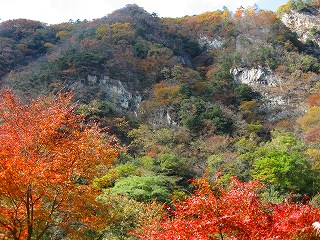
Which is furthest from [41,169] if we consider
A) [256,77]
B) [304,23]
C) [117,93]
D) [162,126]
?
[304,23]

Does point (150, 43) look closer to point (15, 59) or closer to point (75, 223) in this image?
point (15, 59)

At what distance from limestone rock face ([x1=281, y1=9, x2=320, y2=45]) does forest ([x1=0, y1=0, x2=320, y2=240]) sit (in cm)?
19

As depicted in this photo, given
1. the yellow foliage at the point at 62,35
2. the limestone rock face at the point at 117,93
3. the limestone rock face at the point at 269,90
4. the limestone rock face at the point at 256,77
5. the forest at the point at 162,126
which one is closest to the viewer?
the forest at the point at 162,126

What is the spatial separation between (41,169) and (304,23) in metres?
53.9

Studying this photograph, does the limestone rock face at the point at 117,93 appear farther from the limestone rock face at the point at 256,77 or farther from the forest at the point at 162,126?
the limestone rock face at the point at 256,77

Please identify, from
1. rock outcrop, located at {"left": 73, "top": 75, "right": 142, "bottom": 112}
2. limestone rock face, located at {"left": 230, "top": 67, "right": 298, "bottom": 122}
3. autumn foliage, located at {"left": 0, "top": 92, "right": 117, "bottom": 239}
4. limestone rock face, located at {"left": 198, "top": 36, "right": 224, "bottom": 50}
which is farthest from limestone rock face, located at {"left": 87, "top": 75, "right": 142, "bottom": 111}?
autumn foliage, located at {"left": 0, "top": 92, "right": 117, "bottom": 239}

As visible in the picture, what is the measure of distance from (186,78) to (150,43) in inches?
353

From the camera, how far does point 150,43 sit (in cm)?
4559

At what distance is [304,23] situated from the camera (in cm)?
5347

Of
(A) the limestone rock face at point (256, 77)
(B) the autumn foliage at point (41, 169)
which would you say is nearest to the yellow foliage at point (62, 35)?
(A) the limestone rock face at point (256, 77)

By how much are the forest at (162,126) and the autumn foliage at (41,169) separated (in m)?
0.04

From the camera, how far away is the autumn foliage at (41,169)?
8148 millimetres

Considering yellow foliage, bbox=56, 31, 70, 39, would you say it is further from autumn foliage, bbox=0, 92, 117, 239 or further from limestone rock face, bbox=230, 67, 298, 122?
autumn foliage, bbox=0, 92, 117, 239

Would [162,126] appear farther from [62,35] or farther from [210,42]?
[210,42]
